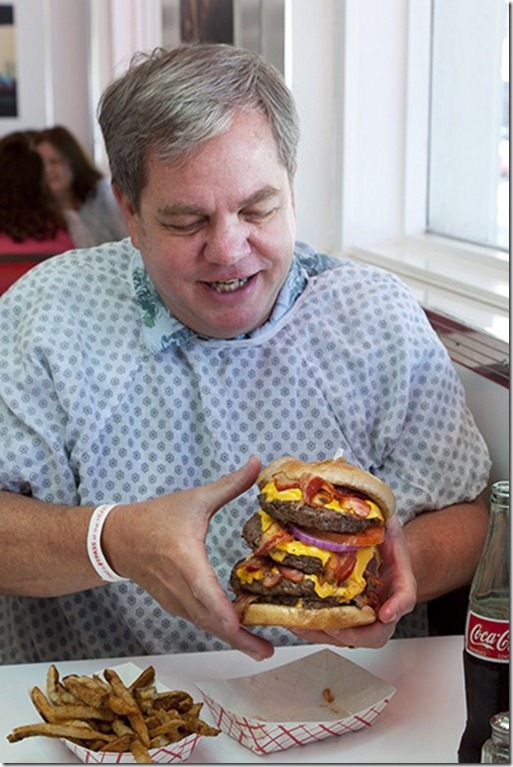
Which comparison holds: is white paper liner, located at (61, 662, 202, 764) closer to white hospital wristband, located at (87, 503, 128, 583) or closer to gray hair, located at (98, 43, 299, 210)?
white hospital wristband, located at (87, 503, 128, 583)

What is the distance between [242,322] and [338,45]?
1.17m

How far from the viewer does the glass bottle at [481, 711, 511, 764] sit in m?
1.16

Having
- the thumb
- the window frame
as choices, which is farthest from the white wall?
the thumb

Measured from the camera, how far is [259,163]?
5.74 ft

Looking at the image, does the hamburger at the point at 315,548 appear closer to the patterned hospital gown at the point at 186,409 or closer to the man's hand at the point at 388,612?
the man's hand at the point at 388,612

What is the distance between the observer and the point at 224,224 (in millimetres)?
1729

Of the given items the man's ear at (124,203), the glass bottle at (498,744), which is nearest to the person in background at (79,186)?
the man's ear at (124,203)

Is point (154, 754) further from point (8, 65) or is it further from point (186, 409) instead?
point (8, 65)

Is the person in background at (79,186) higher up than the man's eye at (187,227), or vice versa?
the man's eye at (187,227)

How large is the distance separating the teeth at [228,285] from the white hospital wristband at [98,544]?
38 cm

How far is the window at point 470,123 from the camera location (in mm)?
2467

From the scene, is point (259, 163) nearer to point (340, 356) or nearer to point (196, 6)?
point (340, 356)

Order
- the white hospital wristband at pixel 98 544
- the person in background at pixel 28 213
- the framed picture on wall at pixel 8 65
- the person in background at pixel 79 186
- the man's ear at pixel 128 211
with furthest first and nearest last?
the framed picture on wall at pixel 8 65 → the person in background at pixel 28 213 → the person in background at pixel 79 186 → the man's ear at pixel 128 211 → the white hospital wristband at pixel 98 544

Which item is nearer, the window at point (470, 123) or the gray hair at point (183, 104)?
the gray hair at point (183, 104)
